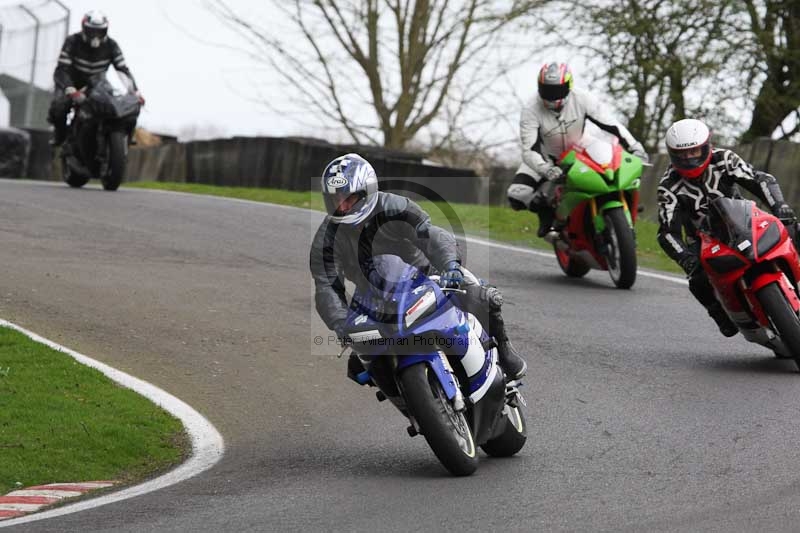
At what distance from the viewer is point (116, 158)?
17562 mm

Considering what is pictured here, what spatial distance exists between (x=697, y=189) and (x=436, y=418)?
4.02 meters

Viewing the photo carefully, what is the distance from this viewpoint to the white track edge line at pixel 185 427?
605 cm

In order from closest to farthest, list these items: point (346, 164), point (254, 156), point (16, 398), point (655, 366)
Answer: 1. point (346, 164)
2. point (16, 398)
3. point (655, 366)
4. point (254, 156)

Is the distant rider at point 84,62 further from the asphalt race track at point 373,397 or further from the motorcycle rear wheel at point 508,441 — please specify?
the motorcycle rear wheel at point 508,441

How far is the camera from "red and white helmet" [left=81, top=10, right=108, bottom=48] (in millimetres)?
17859

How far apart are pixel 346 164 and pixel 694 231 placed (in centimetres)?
387

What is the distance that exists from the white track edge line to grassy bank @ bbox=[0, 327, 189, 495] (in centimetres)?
8

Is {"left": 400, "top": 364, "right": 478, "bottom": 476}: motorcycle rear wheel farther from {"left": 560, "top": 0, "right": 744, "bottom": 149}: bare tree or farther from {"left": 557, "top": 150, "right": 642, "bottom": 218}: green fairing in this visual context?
{"left": 560, "top": 0, "right": 744, "bottom": 149}: bare tree

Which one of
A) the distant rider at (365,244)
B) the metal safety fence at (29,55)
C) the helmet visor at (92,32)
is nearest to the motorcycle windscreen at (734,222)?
the distant rider at (365,244)

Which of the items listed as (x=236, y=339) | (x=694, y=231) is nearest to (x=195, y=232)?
(x=236, y=339)

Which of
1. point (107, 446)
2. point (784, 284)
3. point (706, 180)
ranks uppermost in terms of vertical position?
point (706, 180)

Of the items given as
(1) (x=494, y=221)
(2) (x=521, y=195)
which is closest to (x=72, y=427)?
(2) (x=521, y=195)

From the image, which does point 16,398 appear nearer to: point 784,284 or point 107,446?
point 107,446

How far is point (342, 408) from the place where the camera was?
27.3 ft
